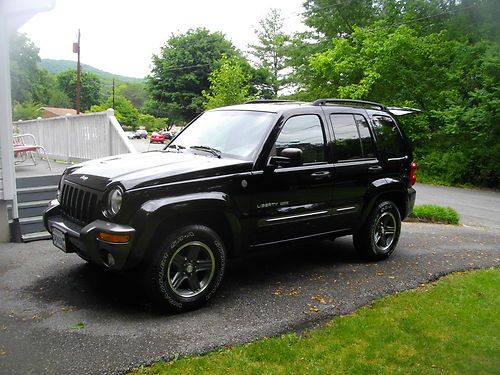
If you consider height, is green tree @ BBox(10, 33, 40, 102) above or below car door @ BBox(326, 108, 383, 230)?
above

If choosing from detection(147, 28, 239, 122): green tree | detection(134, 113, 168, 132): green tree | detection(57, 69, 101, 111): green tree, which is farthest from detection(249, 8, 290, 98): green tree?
detection(57, 69, 101, 111): green tree

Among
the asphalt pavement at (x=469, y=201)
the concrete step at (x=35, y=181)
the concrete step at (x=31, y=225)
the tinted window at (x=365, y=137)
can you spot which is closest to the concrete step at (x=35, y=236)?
the concrete step at (x=31, y=225)

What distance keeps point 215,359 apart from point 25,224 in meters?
4.23

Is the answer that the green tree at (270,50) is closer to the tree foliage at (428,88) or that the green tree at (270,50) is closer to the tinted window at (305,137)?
the tree foliage at (428,88)

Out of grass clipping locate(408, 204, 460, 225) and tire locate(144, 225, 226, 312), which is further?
grass clipping locate(408, 204, 460, 225)

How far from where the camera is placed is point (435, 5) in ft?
7.88

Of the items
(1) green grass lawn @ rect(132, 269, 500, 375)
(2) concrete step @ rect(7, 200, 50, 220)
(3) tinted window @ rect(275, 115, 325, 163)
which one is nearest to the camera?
(1) green grass lawn @ rect(132, 269, 500, 375)

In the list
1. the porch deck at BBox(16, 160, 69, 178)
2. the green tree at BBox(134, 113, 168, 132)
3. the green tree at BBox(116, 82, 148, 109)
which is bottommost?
the green tree at BBox(134, 113, 168, 132)

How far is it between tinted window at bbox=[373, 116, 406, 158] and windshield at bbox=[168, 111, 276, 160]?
1771 mm

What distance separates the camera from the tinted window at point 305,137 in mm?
4796

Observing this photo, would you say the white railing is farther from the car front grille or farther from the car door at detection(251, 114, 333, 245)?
the car door at detection(251, 114, 333, 245)

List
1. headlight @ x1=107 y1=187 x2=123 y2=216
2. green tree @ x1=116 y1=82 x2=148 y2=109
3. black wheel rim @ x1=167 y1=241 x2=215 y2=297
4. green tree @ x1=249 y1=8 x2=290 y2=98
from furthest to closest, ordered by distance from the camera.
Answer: green tree @ x1=116 y1=82 x2=148 y2=109 → green tree @ x1=249 y1=8 x2=290 y2=98 → black wheel rim @ x1=167 y1=241 x2=215 y2=297 → headlight @ x1=107 y1=187 x2=123 y2=216

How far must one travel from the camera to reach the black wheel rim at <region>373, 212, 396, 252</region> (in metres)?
5.89

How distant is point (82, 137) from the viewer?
9.60m
